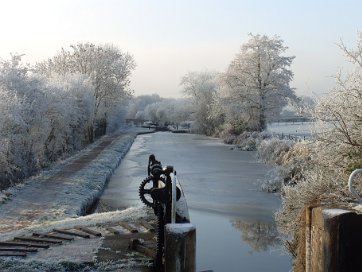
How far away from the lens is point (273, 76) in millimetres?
50406

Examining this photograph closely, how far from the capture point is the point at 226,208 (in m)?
17.6

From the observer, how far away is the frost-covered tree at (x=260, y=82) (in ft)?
164

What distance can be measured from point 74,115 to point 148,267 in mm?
31379

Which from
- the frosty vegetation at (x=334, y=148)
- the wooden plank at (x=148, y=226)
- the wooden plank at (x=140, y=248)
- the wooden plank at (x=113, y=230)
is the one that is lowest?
the wooden plank at (x=113, y=230)

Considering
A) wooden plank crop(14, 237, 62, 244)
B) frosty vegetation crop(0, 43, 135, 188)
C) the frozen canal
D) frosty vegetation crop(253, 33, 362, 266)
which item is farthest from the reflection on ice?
frosty vegetation crop(0, 43, 135, 188)

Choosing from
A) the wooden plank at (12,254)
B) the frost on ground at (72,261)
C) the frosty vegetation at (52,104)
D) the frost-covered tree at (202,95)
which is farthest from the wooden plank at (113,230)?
the frost-covered tree at (202,95)

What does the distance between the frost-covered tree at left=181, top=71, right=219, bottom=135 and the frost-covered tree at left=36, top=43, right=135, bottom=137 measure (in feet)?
41.7

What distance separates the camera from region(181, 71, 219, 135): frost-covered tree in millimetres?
68562

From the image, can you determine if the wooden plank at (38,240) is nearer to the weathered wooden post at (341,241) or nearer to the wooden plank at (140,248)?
the wooden plank at (140,248)

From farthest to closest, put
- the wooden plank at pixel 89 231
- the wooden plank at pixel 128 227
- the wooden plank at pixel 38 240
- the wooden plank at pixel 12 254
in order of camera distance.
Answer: the wooden plank at pixel 128 227 → the wooden plank at pixel 89 231 → the wooden plank at pixel 38 240 → the wooden plank at pixel 12 254

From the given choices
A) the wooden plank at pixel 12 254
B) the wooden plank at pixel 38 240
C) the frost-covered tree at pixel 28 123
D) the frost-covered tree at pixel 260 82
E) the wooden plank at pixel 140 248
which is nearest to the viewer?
the wooden plank at pixel 140 248

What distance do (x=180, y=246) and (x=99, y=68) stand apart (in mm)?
52875

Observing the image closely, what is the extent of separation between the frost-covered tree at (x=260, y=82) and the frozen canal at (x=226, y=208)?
18441 mm

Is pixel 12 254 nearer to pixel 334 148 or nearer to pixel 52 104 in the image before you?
pixel 334 148
